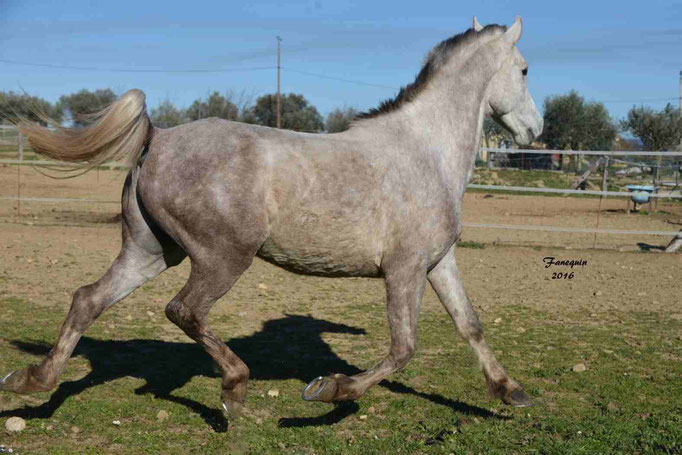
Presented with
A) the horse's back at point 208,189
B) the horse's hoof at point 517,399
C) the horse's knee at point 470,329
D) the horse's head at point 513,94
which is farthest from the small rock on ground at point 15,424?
the horse's head at point 513,94

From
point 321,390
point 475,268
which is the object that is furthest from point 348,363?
point 475,268

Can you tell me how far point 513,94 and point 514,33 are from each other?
404 mm

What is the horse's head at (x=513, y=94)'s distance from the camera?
471cm

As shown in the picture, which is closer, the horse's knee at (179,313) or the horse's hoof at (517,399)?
the horse's knee at (179,313)

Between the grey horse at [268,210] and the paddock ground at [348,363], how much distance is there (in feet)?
1.22

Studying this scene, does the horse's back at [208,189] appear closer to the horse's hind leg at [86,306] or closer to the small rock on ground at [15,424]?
the horse's hind leg at [86,306]

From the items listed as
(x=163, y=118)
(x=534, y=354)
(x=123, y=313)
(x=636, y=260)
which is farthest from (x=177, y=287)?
(x=163, y=118)

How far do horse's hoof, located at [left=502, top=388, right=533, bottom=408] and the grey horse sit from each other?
0.04 feet

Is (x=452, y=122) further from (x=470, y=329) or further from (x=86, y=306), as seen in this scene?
(x=86, y=306)

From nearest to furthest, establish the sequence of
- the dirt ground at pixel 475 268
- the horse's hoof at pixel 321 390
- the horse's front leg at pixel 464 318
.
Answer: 1. the horse's hoof at pixel 321 390
2. the horse's front leg at pixel 464 318
3. the dirt ground at pixel 475 268

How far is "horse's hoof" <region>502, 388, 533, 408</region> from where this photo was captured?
436 cm

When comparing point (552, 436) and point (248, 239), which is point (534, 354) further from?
point (248, 239)

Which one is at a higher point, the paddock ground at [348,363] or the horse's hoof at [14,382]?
the horse's hoof at [14,382]

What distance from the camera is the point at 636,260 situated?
1122 centimetres
